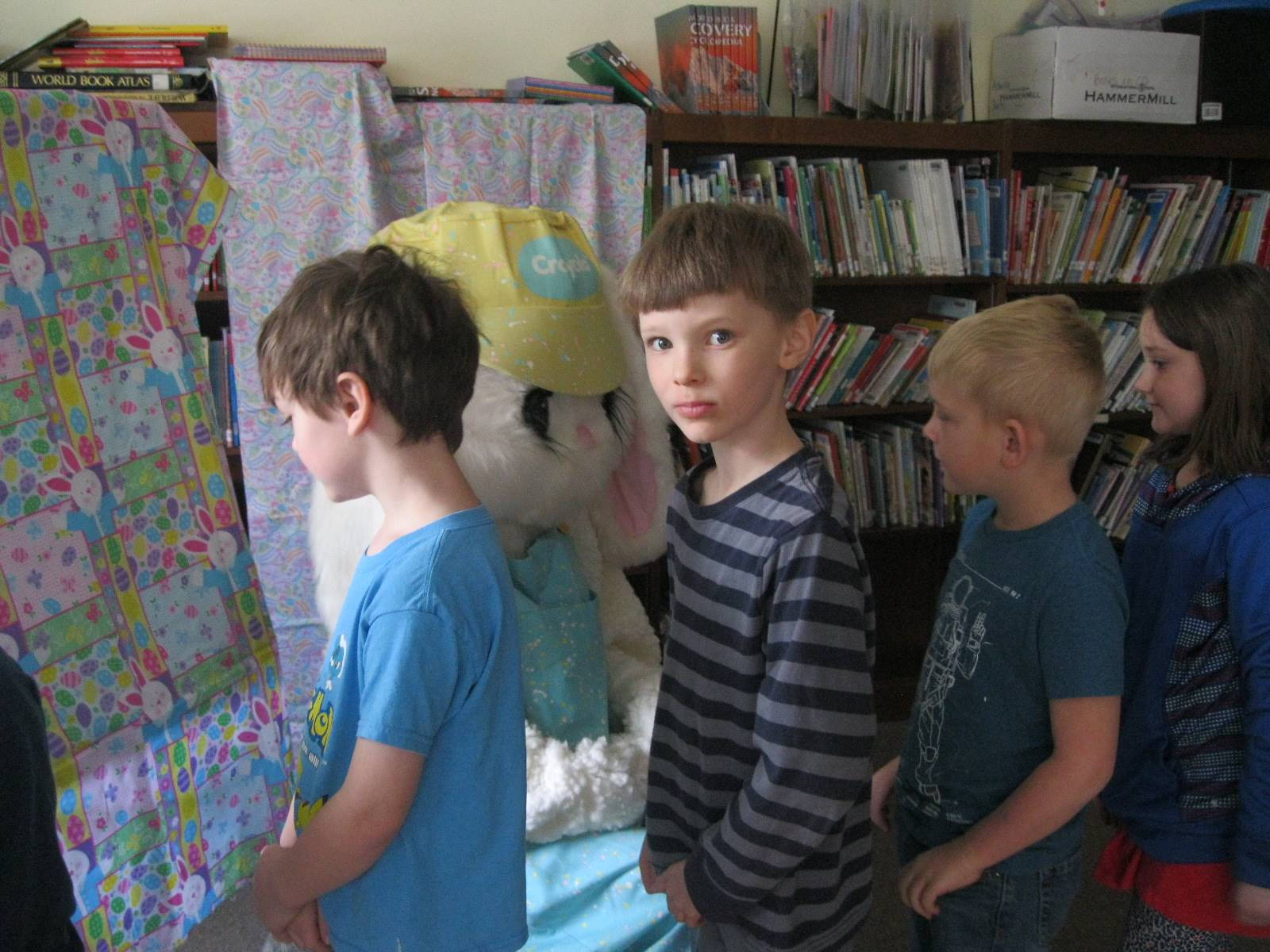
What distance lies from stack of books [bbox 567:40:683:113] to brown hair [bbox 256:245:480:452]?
4.94ft

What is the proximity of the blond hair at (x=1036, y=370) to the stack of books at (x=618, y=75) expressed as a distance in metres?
1.34

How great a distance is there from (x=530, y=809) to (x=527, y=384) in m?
0.62

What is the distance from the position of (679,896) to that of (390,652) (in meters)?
0.42

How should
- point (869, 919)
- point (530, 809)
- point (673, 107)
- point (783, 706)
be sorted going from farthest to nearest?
1. point (673, 107)
2. point (869, 919)
3. point (530, 809)
4. point (783, 706)

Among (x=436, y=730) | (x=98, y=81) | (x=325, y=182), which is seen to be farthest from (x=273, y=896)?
(x=98, y=81)

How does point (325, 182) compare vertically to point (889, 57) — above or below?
below

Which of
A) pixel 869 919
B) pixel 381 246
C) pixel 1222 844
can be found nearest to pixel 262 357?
pixel 381 246

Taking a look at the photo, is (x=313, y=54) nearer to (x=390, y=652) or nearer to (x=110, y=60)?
(x=110, y=60)

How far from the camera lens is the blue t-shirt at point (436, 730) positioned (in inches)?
33.0

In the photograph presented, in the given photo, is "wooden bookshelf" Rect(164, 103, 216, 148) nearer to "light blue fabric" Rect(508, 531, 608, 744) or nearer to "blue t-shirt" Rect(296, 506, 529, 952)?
"light blue fabric" Rect(508, 531, 608, 744)

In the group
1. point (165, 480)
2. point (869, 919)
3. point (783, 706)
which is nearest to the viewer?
point (783, 706)

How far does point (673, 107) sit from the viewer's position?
2344 millimetres

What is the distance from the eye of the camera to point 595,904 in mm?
1446

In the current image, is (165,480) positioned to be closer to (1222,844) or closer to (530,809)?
(530,809)
